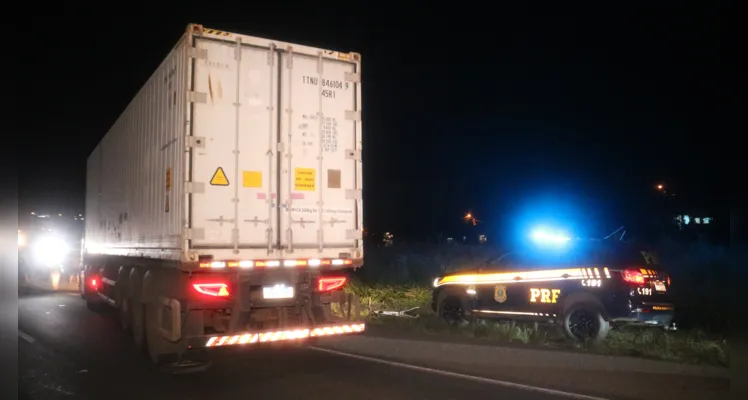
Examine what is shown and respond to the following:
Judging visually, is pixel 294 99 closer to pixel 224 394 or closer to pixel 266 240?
pixel 266 240

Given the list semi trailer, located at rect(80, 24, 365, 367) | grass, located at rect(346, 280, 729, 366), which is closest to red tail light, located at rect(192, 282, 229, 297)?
semi trailer, located at rect(80, 24, 365, 367)

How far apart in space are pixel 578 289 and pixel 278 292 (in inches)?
193

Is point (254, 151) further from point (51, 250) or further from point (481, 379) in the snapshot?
point (51, 250)

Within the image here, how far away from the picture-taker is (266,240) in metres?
8.35

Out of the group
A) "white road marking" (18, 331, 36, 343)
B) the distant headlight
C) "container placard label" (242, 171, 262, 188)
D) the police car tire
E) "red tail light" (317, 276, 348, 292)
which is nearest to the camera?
"container placard label" (242, 171, 262, 188)

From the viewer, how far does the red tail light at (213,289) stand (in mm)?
7994

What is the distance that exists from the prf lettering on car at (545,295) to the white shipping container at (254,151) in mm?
3620

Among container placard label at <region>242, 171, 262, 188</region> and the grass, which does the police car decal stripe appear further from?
container placard label at <region>242, 171, 262, 188</region>

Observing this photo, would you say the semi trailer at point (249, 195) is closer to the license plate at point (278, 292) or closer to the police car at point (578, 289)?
the license plate at point (278, 292)

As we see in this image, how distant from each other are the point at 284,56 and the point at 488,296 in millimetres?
5819

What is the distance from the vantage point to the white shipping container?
8.00 meters

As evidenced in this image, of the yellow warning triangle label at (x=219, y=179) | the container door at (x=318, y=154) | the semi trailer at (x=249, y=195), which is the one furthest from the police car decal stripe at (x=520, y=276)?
the yellow warning triangle label at (x=219, y=179)

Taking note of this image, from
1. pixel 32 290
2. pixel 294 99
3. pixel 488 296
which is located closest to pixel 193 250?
pixel 294 99

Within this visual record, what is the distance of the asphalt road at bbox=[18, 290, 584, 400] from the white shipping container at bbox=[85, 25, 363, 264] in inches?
62.2
